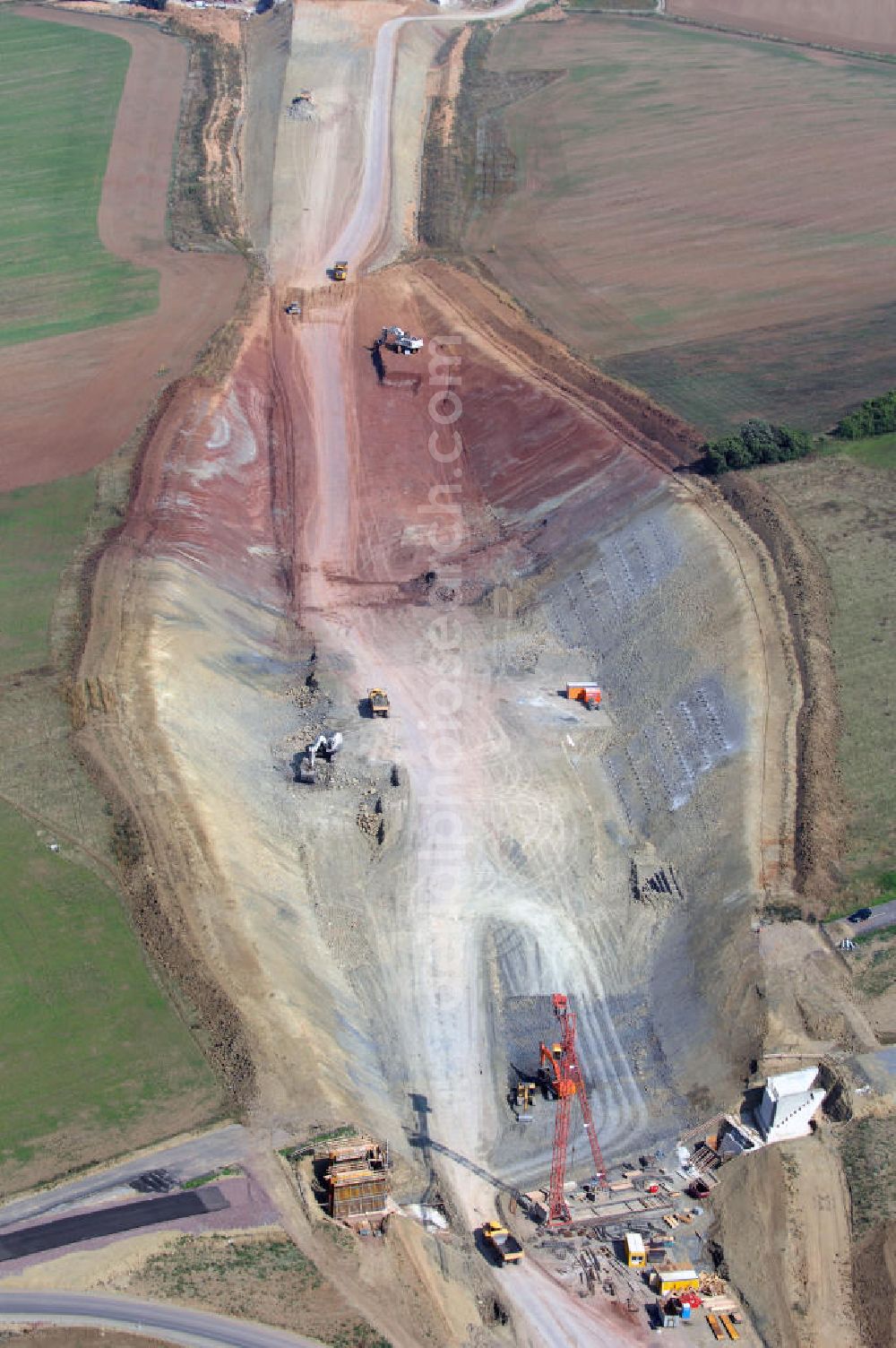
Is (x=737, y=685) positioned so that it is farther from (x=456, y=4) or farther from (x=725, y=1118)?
(x=456, y=4)

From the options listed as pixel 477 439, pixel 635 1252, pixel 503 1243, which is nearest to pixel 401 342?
pixel 477 439

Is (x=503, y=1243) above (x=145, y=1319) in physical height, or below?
below

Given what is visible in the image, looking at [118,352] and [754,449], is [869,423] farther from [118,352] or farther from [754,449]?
[118,352]

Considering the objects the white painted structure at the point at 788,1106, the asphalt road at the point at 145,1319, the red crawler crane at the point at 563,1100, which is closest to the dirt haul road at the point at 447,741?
the red crawler crane at the point at 563,1100

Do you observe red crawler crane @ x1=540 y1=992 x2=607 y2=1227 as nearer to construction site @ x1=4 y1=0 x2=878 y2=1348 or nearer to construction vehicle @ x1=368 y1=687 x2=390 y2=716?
construction site @ x1=4 y1=0 x2=878 y2=1348

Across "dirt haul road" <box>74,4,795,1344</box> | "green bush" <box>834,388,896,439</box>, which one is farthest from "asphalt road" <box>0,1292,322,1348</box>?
"green bush" <box>834,388,896,439</box>

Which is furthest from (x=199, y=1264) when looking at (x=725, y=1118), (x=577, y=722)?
(x=577, y=722)
